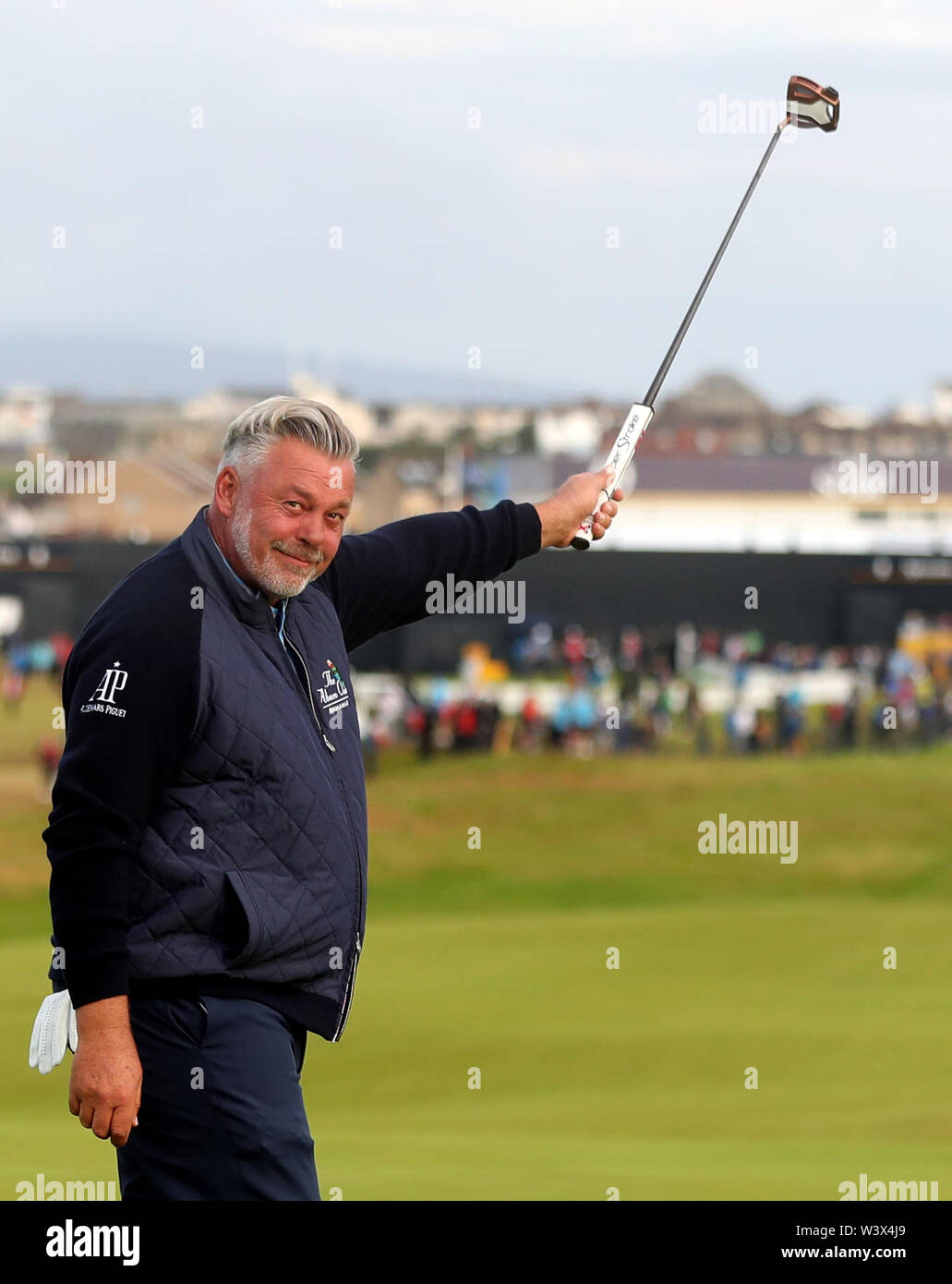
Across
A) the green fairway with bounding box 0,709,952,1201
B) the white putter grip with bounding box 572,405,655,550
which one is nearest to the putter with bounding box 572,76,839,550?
the white putter grip with bounding box 572,405,655,550

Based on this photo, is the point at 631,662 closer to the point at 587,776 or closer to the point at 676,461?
the point at 587,776

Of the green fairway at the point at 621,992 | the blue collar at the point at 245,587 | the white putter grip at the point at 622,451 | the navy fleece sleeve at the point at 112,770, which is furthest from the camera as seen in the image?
the green fairway at the point at 621,992

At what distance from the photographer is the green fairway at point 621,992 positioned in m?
8.51

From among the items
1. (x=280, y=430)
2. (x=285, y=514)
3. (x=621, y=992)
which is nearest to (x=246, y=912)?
(x=285, y=514)

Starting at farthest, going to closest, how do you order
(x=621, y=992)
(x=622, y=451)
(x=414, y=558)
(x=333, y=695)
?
(x=621, y=992), (x=622, y=451), (x=414, y=558), (x=333, y=695)

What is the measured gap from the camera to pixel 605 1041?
578 inches

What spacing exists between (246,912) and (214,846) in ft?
0.39

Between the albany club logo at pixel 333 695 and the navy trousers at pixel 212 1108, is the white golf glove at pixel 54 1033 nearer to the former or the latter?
the navy trousers at pixel 212 1108

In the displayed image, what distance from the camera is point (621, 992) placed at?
1741 cm

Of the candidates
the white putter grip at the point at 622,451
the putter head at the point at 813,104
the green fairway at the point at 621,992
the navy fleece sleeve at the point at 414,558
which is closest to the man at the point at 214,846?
the navy fleece sleeve at the point at 414,558

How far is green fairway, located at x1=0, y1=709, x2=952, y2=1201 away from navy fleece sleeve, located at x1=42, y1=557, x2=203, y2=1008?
371 centimetres

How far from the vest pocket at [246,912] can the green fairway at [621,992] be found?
142 inches

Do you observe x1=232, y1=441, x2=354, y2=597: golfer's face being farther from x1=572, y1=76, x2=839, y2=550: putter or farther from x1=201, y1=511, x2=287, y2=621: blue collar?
x1=572, y1=76, x2=839, y2=550: putter

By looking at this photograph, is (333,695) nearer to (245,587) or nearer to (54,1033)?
(245,587)
